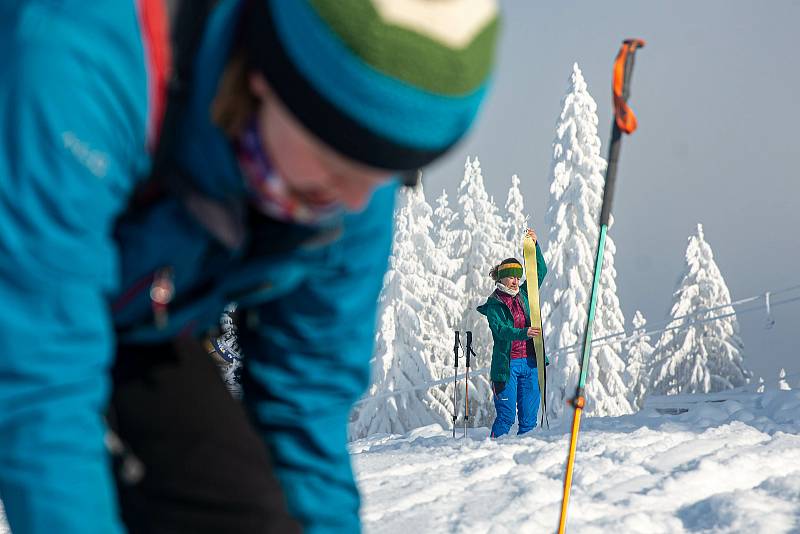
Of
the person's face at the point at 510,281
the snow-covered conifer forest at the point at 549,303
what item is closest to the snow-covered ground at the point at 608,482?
the person's face at the point at 510,281

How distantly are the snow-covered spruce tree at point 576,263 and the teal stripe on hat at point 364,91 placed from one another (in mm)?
23468

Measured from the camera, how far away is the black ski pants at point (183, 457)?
1351 millimetres

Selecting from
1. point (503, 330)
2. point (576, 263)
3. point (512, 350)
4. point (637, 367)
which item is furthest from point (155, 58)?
point (637, 367)

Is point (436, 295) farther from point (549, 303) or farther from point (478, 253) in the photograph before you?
point (549, 303)

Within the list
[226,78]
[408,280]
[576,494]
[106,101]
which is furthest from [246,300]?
[408,280]

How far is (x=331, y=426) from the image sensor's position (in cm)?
162

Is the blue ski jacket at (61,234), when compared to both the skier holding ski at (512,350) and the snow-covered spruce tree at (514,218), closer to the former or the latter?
the skier holding ski at (512,350)

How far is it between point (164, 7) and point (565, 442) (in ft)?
21.8

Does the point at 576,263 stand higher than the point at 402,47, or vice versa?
the point at 576,263

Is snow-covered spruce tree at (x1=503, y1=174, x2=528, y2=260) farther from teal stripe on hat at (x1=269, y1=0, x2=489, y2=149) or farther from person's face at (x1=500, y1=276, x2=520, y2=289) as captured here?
teal stripe on hat at (x1=269, y1=0, x2=489, y2=149)

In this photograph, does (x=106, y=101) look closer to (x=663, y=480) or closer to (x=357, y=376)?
(x=357, y=376)

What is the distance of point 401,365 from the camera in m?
27.4

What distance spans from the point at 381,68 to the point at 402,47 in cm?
4

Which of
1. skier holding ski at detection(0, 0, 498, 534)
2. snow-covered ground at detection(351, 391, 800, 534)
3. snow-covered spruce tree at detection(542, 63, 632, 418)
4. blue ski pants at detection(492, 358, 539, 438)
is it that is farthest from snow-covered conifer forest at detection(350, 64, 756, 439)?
skier holding ski at detection(0, 0, 498, 534)
